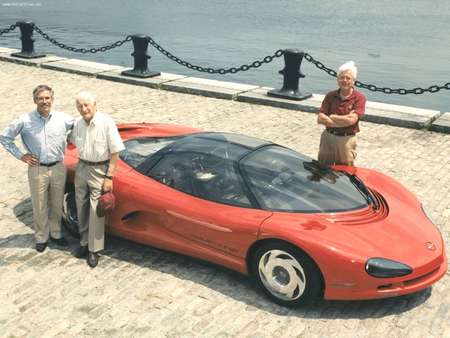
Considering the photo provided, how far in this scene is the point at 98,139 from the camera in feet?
17.6

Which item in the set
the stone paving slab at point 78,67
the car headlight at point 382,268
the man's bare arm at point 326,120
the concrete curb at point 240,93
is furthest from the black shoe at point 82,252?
the stone paving slab at point 78,67

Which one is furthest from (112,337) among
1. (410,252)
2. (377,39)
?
(377,39)

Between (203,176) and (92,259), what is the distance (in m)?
1.39

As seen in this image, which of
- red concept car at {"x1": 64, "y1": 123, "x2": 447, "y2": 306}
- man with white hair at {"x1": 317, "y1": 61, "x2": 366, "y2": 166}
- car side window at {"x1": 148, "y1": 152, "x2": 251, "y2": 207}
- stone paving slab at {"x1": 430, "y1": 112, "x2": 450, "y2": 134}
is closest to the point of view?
red concept car at {"x1": 64, "y1": 123, "x2": 447, "y2": 306}

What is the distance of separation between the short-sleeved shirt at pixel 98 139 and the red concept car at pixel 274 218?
0.40 meters

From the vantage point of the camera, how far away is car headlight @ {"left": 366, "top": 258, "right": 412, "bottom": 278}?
14.9 feet

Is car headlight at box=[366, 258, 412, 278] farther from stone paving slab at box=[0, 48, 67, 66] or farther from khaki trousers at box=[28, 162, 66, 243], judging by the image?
stone paving slab at box=[0, 48, 67, 66]

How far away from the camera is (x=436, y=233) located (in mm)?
5238

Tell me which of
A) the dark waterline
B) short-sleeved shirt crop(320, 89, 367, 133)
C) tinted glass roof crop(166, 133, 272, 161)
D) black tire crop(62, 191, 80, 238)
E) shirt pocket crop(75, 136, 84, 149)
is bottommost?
the dark waterline

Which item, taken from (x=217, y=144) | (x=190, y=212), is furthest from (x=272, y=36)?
(x=190, y=212)

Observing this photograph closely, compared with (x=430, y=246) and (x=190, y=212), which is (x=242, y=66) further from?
(x=430, y=246)

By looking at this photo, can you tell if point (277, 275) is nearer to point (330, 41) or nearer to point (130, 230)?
point (130, 230)

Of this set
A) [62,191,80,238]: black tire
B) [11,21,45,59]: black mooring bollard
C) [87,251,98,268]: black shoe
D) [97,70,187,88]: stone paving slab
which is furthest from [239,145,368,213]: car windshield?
[11,21,45,59]: black mooring bollard

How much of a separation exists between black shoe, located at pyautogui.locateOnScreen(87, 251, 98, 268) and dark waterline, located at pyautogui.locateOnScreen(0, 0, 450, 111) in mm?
16523
